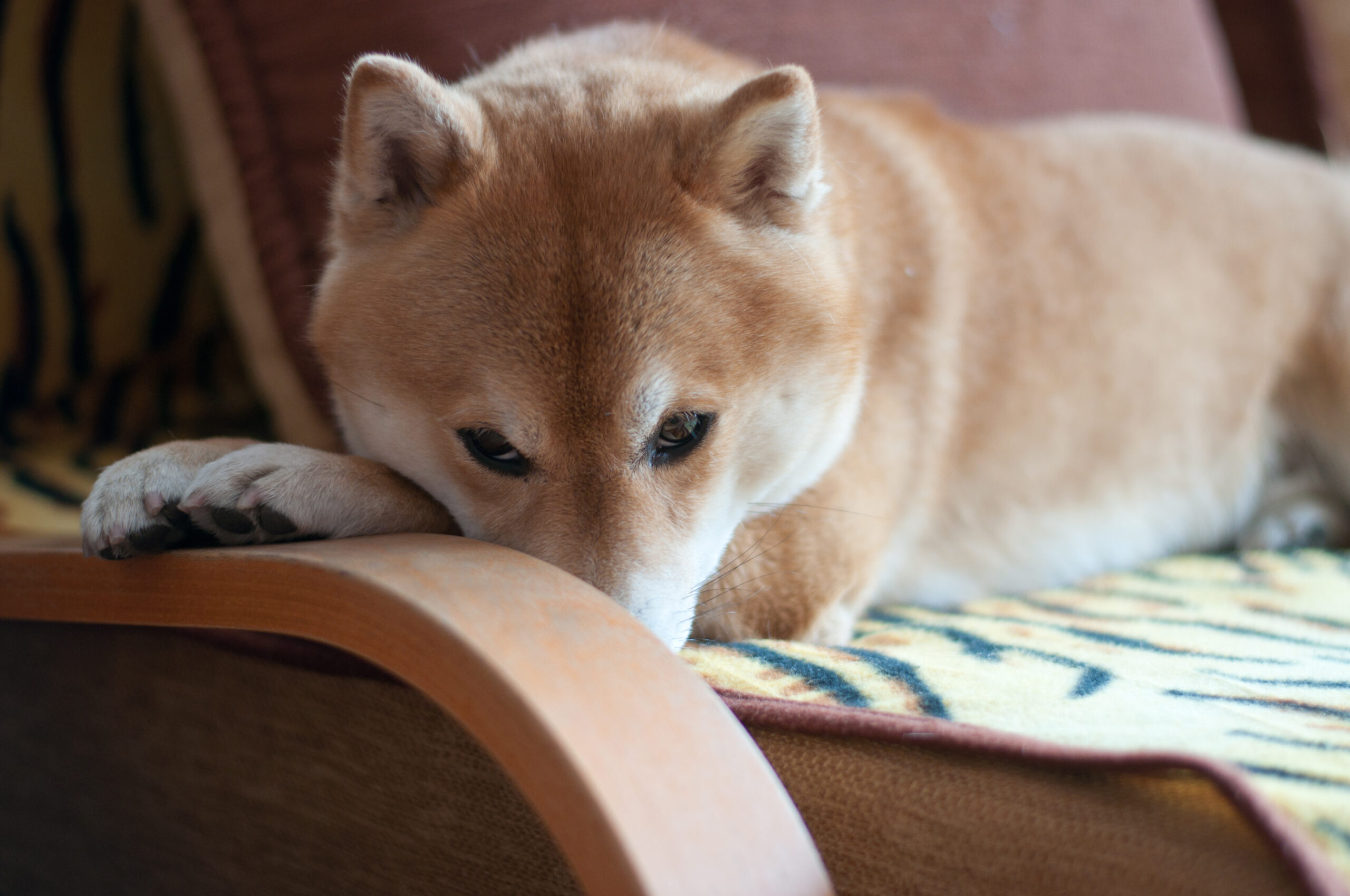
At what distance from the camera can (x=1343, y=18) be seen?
2783 millimetres

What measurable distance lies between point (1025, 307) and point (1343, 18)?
186cm

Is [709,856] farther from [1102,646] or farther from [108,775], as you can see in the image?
[108,775]

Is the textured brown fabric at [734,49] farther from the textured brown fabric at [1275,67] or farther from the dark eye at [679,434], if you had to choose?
the dark eye at [679,434]

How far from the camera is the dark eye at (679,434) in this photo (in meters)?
1.12

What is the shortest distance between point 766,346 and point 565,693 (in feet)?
1.81

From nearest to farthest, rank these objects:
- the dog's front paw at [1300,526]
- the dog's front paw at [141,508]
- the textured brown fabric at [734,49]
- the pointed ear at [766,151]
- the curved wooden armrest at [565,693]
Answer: the curved wooden armrest at [565,693] → the dog's front paw at [141,508] → the pointed ear at [766,151] → the textured brown fabric at [734,49] → the dog's front paw at [1300,526]

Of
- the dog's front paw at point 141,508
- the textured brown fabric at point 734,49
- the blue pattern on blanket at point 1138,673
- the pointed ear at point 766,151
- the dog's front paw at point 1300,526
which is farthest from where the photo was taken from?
the dog's front paw at point 1300,526

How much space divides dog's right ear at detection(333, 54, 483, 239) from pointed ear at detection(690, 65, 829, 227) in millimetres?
268

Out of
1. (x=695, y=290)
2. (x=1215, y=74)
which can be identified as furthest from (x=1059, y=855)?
(x=1215, y=74)

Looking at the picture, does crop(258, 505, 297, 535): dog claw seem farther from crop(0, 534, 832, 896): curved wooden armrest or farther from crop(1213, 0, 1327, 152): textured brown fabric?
crop(1213, 0, 1327, 152): textured brown fabric

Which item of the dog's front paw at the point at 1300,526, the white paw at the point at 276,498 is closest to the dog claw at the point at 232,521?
the white paw at the point at 276,498

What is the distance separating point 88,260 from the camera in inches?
74.2

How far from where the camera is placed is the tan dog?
3.52ft

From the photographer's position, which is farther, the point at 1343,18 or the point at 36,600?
the point at 1343,18
